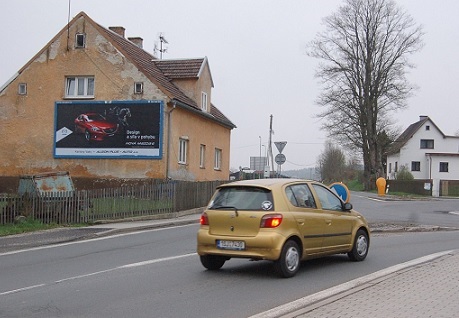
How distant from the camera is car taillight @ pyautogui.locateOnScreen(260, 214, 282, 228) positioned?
9.15 metres

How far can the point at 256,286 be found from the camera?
8719 mm

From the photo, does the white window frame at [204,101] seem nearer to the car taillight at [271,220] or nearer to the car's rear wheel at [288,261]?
the car's rear wheel at [288,261]

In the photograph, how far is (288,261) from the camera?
9289 mm

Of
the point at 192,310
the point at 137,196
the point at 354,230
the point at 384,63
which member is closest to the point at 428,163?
the point at 384,63

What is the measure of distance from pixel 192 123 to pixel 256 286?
22433 millimetres

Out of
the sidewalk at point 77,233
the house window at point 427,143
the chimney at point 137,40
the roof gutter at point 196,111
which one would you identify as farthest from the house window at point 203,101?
the house window at point 427,143

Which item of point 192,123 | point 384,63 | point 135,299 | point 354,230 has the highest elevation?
point 384,63

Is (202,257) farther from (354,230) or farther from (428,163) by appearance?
(428,163)

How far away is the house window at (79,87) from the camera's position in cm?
2912

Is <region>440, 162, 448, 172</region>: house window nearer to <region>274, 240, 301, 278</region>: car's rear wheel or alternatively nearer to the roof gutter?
the roof gutter

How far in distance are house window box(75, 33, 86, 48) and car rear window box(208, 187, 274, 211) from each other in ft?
69.3

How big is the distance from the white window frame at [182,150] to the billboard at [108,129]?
200 cm

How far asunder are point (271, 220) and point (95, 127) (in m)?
20.9

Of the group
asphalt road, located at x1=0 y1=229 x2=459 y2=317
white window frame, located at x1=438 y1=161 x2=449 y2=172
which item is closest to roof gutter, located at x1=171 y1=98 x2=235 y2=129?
asphalt road, located at x1=0 y1=229 x2=459 y2=317
